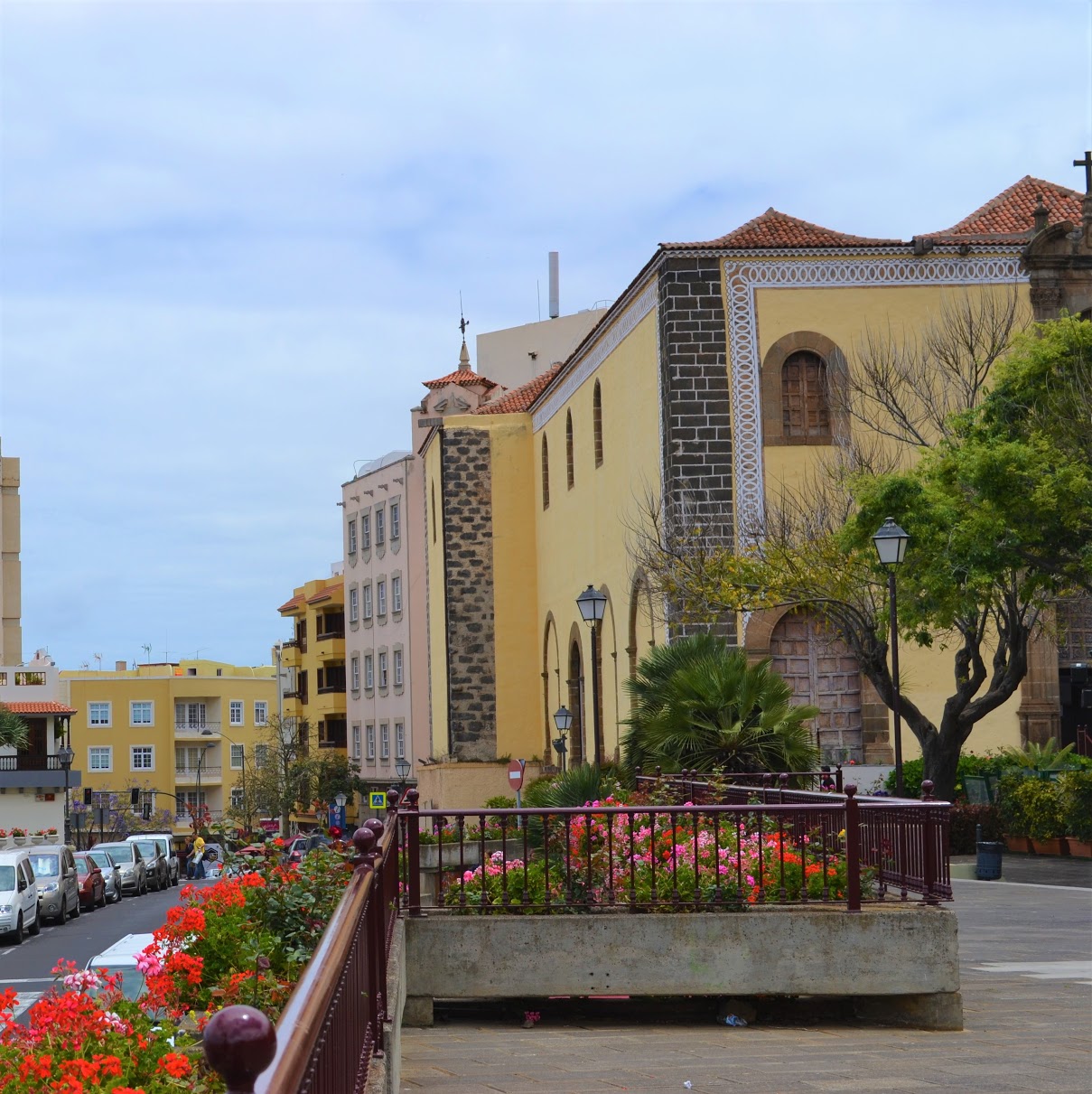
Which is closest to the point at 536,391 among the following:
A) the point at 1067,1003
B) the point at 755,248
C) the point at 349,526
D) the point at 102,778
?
the point at 755,248

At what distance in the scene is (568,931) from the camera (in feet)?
33.5

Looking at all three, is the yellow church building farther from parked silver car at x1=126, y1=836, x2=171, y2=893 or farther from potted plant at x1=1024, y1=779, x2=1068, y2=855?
parked silver car at x1=126, y1=836, x2=171, y2=893

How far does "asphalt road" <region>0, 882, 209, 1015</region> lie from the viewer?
73.3ft

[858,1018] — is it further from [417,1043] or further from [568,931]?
[417,1043]

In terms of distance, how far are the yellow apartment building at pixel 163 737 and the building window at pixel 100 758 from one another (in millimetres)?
51

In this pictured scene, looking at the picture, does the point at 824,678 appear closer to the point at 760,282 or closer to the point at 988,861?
the point at 988,861

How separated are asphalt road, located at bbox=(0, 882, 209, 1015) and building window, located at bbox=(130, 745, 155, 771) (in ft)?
201

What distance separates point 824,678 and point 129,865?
20726 millimetres

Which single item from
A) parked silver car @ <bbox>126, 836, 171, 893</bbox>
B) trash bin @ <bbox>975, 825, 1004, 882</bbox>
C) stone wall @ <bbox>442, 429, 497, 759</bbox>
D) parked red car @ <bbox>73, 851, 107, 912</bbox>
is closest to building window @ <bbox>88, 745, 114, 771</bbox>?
parked silver car @ <bbox>126, 836, 171, 893</bbox>

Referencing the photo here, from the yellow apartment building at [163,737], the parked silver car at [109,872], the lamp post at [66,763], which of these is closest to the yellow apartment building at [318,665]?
the lamp post at [66,763]

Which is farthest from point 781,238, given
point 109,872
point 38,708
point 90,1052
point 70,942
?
point 38,708

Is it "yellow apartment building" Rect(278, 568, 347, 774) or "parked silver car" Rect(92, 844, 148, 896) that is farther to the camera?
"yellow apartment building" Rect(278, 568, 347, 774)

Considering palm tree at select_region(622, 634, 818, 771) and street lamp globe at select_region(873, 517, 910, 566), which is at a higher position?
street lamp globe at select_region(873, 517, 910, 566)

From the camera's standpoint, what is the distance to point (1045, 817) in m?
27.7
